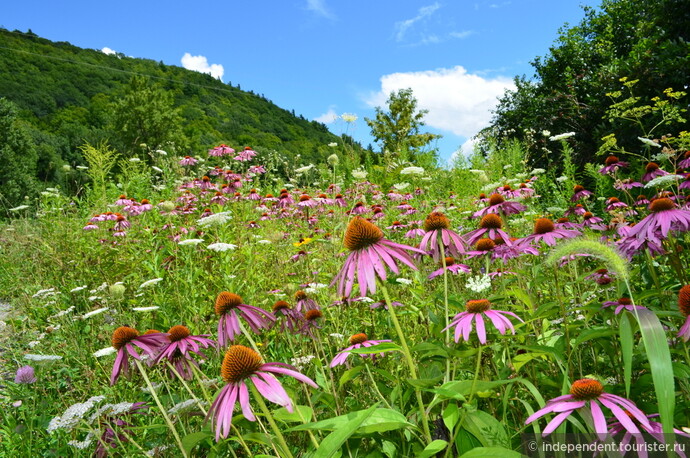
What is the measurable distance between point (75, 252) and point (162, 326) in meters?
2.09

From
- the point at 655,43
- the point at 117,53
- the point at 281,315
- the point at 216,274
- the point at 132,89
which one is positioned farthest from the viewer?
the point at 117,53

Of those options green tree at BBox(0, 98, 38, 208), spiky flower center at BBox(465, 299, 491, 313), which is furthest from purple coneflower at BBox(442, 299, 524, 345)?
green tree at BBox(0, 98, 38, 208)

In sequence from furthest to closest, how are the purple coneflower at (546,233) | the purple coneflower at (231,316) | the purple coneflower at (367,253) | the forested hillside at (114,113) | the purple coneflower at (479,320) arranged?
1. the forested hillside at (114,113)
2. the purple coneflower at (546,233)
3. the purple coneflower at (231,316)
4. the purple coneflower at (479,320)
5. the purple coneflower at (367,253)

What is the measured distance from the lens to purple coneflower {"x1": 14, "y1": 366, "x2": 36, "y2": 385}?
2012 mm

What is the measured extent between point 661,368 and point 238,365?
776 millimetres

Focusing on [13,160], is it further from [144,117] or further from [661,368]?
[661,368]

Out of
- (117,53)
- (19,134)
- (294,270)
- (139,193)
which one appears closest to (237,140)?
(19,134)

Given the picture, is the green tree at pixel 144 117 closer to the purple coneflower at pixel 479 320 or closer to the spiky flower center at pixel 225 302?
the spiky flower center at pixel 225 302

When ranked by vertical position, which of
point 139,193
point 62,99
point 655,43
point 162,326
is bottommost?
point 162,326

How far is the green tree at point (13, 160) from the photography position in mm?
20172

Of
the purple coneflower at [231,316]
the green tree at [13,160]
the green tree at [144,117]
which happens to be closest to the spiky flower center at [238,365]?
the purple coneflower at [231,316]

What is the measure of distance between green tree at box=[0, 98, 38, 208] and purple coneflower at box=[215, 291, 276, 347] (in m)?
23.2

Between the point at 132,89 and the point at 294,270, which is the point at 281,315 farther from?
the point at 132,89

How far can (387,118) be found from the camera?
73.6ft
